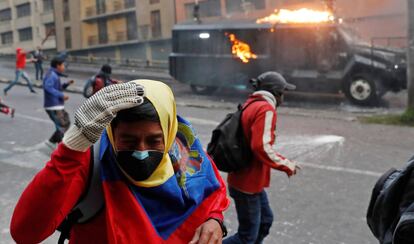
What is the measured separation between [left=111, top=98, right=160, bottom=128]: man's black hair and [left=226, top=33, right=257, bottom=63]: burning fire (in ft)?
40.4

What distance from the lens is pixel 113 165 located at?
174 cm

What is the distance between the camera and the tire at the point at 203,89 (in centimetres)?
1553

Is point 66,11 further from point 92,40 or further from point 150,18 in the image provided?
point 150,18

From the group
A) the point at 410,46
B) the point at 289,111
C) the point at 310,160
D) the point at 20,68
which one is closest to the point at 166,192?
the point at 310,160

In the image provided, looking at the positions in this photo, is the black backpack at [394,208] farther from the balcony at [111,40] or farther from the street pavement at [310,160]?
the balcony at [111,40]

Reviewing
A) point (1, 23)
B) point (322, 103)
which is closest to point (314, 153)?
point (322, 103)

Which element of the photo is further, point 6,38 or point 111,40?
point 6,38

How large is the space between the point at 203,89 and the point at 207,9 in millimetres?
7961

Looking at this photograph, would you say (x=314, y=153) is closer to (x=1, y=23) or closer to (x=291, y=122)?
(x=291, y=122)

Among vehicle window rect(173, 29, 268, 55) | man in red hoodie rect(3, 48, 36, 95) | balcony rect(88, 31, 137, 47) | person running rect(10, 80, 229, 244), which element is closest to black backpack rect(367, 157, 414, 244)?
person running rect(10, 80, 229, 244)

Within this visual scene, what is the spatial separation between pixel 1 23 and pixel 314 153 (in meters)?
45.8

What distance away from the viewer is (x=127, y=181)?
5.68 ft

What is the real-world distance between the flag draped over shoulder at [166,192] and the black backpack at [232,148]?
1.57m

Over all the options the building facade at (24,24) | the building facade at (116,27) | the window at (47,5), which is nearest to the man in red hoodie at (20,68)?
the building facade at (116,27)
